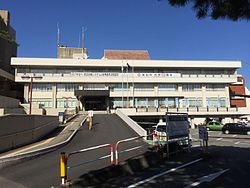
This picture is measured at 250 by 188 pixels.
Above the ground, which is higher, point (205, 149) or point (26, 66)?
point (26, 66)

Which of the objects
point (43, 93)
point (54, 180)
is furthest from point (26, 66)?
point (54, 180)

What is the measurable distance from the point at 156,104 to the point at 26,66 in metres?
29.6

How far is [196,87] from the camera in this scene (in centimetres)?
6975

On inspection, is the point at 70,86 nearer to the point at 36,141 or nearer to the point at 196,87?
the point at 196,87

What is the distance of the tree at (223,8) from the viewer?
636 centimetres

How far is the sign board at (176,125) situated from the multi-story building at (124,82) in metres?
47.1

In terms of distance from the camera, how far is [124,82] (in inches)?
2598

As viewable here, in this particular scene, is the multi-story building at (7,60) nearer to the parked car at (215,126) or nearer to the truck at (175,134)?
the parked car at (215,126)

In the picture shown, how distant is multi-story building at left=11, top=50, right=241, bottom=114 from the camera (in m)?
64.9

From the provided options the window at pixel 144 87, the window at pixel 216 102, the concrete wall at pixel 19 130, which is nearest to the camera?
the concrete wall at pixel 19 130

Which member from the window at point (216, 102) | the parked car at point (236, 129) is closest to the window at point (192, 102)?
the window at point (216, 102)

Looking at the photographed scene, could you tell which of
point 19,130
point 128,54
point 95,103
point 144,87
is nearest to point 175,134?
point 19,130

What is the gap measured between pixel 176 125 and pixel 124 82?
5168 centimetres

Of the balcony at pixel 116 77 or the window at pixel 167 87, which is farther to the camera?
the window at pixel 167 87
